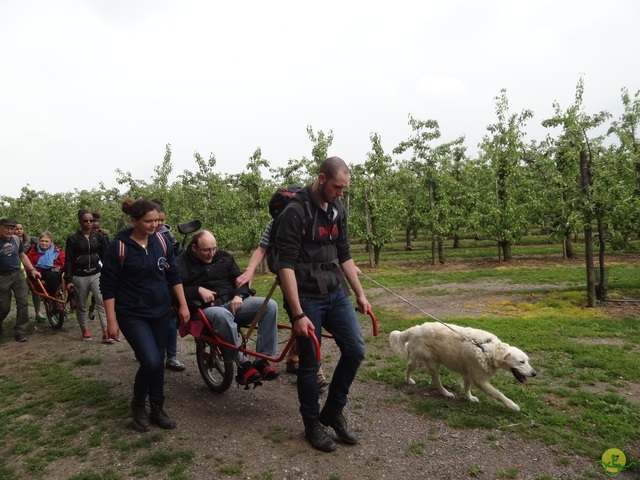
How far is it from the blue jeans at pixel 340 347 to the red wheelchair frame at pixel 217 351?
0.51ft

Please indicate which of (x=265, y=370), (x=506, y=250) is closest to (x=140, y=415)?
(x=265, y=370)

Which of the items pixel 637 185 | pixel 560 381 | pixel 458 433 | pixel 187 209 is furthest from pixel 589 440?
pixel 187 209

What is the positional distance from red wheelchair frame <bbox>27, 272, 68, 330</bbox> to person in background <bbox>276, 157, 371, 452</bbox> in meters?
A: 7.17

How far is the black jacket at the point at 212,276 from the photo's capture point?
5.04 m

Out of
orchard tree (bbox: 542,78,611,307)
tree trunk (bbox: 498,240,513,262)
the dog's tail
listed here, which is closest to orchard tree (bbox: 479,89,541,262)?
tree trunk (bbox: 498,240,513,262)

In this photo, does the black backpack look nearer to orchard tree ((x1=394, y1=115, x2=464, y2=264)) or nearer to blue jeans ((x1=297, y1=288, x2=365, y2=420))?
blue jeans ((x1=297, y1=288, x2=365, y2=420))

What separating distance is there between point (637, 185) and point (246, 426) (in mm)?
11356

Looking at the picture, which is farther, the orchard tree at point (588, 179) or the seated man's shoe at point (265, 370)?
the orchard tree at point (588, 179)

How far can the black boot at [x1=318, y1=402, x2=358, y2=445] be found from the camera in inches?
158

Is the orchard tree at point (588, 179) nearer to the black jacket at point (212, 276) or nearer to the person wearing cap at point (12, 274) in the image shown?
the black jacket at point (212, 276)

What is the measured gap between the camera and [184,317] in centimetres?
457

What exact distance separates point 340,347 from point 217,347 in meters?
1.78

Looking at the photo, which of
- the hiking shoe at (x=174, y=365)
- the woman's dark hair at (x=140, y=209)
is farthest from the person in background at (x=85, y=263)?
the woman's dark hair at (x=140, y=209)

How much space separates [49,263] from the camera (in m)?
9.67
